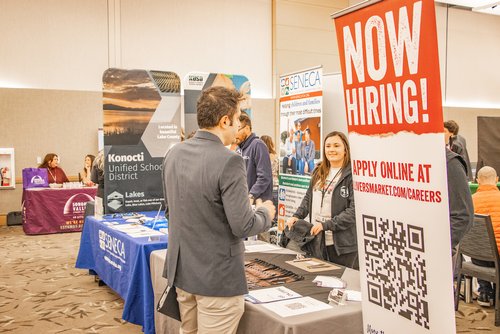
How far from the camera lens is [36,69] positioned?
838 centimetres

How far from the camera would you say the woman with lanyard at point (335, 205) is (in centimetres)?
287

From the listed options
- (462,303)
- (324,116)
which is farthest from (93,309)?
(462,303)

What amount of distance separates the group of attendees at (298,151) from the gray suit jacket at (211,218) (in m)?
2.43

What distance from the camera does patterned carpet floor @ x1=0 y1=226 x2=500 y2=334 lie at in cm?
351

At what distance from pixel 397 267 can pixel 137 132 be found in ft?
10.6

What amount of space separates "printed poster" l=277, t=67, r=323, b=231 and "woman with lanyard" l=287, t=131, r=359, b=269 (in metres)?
0.95

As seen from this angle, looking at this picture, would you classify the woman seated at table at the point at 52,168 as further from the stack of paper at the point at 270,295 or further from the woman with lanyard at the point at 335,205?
the stack of paper at the point at 270,295

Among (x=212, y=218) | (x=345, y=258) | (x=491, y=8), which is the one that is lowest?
(x=345, y=258)

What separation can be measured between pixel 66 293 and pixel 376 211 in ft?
11.9

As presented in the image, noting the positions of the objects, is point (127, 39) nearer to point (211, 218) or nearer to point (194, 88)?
point (194, 88)

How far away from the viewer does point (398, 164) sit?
137cm

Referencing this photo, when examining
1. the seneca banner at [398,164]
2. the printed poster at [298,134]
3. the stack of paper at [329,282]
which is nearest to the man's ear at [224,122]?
the seneca banner at [398,164]

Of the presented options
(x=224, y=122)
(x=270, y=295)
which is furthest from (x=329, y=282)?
(x=224, y=122)

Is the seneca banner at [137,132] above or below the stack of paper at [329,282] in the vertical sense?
above
